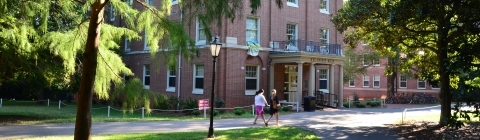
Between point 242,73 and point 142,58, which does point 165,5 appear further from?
point 142,58

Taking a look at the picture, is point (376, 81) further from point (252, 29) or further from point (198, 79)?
point (198, 79)

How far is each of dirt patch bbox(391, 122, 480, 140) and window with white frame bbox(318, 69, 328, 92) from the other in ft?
43.5

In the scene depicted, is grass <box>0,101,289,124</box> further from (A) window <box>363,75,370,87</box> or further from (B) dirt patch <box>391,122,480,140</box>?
(A) window <box>363,75,370,87</box>

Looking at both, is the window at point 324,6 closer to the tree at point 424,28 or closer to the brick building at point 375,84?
the tree at point 424,28

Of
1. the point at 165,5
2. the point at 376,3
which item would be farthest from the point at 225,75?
the point at 165,5

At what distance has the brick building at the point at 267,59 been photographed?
2433cm

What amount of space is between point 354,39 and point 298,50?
336 inches

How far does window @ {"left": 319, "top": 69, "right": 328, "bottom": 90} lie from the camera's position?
29.0m

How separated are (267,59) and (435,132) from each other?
514 inches

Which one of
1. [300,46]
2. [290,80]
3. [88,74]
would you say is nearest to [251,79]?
[290,80]

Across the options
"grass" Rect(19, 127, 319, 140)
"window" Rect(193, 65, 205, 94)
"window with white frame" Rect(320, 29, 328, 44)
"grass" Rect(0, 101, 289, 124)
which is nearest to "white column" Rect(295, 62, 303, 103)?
"grass" Rect(0, 101, 289, 124)

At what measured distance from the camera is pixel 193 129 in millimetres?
15117

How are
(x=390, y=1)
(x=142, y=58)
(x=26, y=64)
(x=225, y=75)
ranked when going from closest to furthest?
1. (x=390, y=1)
2. (x=26, y=64)
3. (x=225, y=75)
4. (x=142, y=58)

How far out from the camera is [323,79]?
29.1 m
